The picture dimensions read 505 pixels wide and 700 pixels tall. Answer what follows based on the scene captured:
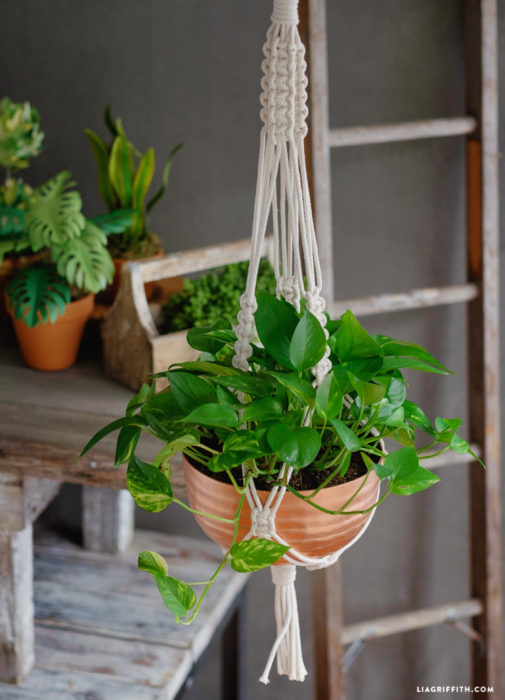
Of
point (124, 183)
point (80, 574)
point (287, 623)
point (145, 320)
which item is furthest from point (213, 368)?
point (80, 574)

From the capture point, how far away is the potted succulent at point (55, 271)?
4.61ft

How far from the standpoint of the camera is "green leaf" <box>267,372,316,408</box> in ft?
2.29

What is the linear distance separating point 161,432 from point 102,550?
1.17 metres

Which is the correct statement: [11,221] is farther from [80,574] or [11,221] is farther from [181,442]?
[181,442]

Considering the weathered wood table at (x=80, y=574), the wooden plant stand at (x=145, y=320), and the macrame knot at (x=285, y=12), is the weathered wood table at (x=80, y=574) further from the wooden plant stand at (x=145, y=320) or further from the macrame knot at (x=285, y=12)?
the macrame knot at (x=285, y=12)

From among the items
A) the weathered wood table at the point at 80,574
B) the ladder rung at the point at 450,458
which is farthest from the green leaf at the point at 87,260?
the ladder rung at the point at 450,458

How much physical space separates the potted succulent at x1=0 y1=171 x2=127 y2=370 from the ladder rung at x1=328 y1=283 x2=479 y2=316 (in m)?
0.50

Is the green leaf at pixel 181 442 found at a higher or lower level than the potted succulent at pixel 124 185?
lower

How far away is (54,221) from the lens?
1407mm

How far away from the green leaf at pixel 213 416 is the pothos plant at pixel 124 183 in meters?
0.93

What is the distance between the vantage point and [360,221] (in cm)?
178

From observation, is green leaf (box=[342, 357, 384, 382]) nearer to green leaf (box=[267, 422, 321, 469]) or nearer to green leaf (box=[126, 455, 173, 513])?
green leaf (box=[267, 422, 321, 469])

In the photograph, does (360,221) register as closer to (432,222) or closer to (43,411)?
(432,222)

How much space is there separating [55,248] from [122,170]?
0.27 meters
